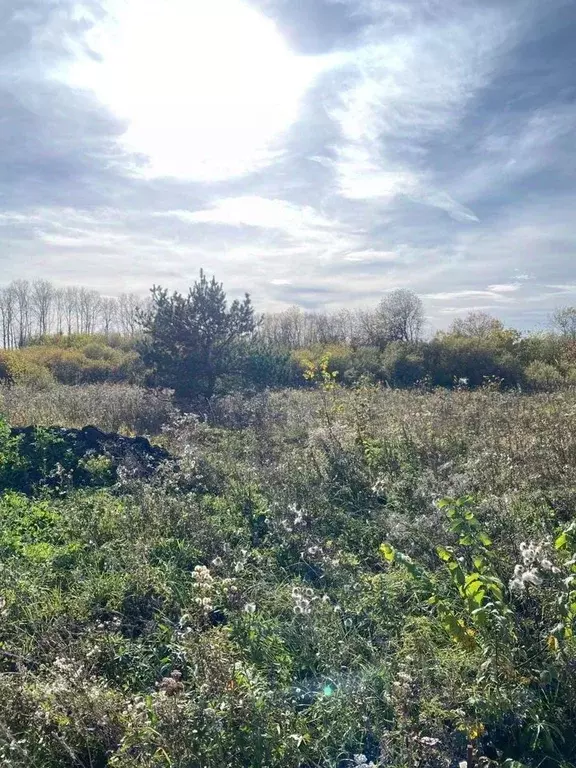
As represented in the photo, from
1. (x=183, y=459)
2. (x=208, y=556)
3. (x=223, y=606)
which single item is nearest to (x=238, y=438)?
(x=183, y=459)

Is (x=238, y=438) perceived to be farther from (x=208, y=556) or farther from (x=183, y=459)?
(x=208, y=556)

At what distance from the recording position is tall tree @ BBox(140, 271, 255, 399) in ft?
46.8

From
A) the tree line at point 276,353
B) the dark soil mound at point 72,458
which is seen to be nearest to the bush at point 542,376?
the tree line at point 276,353

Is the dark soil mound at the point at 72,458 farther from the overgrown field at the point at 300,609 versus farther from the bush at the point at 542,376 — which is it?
the bush at the point at 542,376

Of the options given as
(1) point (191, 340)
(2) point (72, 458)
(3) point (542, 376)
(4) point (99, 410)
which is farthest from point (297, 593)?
(3) point (542, 376)

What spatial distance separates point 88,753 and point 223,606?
127 cm

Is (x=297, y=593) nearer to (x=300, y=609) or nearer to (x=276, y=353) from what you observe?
(x=300, y=609)

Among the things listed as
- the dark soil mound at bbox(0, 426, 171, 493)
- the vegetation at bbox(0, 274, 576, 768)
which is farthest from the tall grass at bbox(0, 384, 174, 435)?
the dark soil mound at bbox(0, 426, 171, 493)

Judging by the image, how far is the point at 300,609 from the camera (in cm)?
331

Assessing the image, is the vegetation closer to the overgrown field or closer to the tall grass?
the overgrown field

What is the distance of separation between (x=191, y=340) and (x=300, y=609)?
11.4 metres

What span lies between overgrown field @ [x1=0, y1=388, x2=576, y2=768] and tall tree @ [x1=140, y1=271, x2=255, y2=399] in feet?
22.4

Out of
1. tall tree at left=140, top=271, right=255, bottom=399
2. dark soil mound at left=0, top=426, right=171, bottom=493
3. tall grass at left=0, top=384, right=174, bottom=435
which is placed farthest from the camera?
tall tree at left=140, top=271, right=255, bottom=399

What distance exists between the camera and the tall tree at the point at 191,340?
14.2 meters
